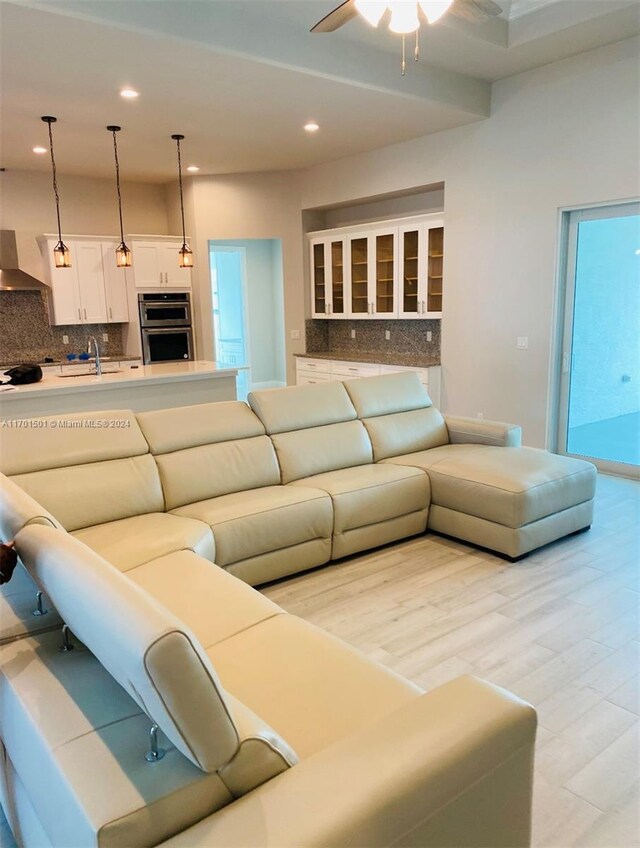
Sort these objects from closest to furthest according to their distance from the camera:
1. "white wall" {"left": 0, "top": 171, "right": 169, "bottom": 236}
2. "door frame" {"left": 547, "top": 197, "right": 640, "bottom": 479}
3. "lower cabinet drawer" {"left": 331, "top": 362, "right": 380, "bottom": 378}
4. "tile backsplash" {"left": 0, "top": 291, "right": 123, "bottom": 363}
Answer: "door frame" {"left": 547, "top": 197, "right": 640, "bottom": 479}, "lower cabinet drawer" {"left": 331, "top": 362, "right": 380, "bottom": 378}, "white wall" {"left": 0, "top": 171, "right": 169, "bottom": 236}, "tile backsplash" {"left": 0, "top": 291, "right": 123, "bottom": 363}

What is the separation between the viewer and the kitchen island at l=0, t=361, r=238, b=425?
457 centimetres

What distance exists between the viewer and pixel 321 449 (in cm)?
389

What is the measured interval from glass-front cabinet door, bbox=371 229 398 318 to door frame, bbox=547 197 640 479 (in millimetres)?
2018

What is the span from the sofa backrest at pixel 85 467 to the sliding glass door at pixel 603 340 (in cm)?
388

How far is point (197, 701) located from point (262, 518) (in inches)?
80.8

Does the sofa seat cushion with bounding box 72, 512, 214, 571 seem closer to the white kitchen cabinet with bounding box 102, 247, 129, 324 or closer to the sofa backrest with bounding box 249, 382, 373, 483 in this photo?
the sofa backrest with bounding box 249, 382, 373, 483

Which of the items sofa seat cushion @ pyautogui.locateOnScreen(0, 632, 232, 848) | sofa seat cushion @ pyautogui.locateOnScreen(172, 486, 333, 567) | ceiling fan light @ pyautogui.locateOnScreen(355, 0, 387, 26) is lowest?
sofa seat cushion @ pyautogui.locateOnScreen(172, 486, 333, 567)

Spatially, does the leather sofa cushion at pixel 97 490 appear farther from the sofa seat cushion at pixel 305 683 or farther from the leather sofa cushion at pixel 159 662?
the leather sofa cushion at pixel 159 662

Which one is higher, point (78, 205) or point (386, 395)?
point (78, 205)

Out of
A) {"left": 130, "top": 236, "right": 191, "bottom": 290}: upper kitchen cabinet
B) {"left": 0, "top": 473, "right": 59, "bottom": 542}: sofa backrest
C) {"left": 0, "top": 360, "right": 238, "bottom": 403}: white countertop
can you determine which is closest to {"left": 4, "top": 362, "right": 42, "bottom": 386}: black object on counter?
{"left": 0, "top": 360, "right": 238, "bottom": 403}: white countertop

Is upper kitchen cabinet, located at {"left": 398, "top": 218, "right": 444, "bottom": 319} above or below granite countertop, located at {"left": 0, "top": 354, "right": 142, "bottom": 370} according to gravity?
above

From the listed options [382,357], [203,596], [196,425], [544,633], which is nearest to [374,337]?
[382,357]

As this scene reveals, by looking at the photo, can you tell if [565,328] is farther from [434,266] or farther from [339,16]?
[339,16]

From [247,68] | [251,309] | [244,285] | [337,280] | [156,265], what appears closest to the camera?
[247,68]
